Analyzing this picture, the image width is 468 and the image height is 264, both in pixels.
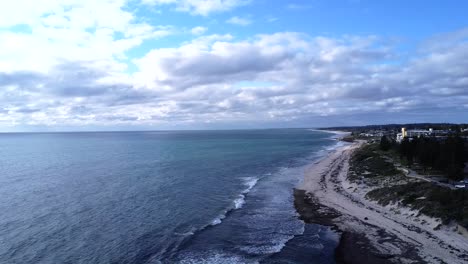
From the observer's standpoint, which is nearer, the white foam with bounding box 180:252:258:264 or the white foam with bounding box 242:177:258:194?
the white foam with bounding box 180:252:258:264

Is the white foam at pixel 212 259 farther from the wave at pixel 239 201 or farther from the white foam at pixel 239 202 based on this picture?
the white foam at pixel 239 202

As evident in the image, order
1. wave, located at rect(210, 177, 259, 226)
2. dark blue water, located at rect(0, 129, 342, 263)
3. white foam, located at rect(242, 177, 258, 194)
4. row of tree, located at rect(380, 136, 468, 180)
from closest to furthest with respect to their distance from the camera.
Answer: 1. dark blue water, located at rect(0, 129, 342, 263)
2. wave, located at rect(210, 177, 259, 226)
3. row of tree, located at rect(380, 136, 468, 180)
4. white foam, located at rect(242, 177, 258, 194)

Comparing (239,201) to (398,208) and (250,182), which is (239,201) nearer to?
(250,182)

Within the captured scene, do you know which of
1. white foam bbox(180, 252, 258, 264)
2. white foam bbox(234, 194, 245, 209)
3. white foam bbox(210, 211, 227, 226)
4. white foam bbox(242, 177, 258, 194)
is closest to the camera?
white foam bbox(180, 252, 258, 264)

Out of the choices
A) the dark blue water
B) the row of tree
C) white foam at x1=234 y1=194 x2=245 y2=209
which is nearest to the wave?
white foam at x1=234 y1=194 x2=245 y2=209

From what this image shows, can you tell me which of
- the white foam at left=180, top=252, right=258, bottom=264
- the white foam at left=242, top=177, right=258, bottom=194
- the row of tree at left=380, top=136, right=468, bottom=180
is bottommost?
the white foam at left=180, top=252, right=258, bottom=264

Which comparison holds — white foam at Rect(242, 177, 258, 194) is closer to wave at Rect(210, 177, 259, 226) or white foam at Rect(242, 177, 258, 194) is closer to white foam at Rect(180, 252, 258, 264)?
wave at Rect(210, 177, 259, 226)

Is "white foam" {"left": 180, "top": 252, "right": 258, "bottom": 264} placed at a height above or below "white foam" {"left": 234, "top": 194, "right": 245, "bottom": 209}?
below

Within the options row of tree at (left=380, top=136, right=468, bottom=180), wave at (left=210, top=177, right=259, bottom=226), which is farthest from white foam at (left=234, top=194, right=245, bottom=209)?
row of tree at (left=380, top=136, right=468, bottom=180)
